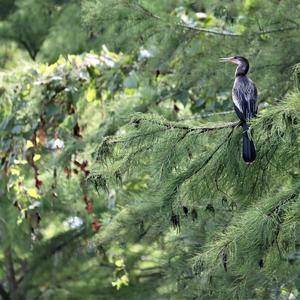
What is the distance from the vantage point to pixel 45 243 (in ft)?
29.1

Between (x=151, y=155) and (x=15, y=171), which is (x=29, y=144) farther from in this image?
(x=151, y=155)

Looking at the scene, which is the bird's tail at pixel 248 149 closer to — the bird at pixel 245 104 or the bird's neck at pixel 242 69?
the bird at pixel 245 104

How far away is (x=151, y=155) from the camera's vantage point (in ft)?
10.8

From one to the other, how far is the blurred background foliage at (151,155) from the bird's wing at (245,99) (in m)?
0.17

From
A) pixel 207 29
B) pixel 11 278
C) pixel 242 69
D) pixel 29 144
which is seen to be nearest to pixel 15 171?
pixel 29 144

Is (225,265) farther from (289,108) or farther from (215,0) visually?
(215,0)

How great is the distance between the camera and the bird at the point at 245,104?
10.6 ft

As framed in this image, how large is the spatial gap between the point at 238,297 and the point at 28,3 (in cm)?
675

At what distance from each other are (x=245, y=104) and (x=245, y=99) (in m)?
0.05

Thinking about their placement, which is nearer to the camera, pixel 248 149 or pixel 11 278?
pixel 248 149

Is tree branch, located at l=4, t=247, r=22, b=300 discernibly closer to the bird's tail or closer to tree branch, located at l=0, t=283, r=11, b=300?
tree branch, located at l=0, t=283, r=11, b=300

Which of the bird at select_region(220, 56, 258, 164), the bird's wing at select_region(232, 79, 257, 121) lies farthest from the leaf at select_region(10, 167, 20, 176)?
the bird's wing at select_region(232, 79, 257, 121)

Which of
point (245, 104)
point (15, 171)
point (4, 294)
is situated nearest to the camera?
point (245, 104)

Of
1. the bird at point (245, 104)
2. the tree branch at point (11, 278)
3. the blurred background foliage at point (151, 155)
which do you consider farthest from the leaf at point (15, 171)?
the tree branch at point (11, 278)
